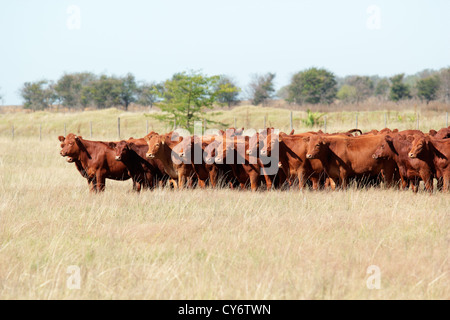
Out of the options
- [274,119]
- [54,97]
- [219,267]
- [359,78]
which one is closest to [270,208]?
[219,267]

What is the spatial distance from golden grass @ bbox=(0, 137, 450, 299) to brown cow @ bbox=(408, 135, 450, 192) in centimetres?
51

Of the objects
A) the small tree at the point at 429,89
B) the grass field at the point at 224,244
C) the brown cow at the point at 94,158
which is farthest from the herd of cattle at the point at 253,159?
the small tree at the point at 429,89

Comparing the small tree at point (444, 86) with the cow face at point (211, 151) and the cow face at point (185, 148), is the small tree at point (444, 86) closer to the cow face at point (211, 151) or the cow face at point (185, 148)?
the cow face at point (211, 151)

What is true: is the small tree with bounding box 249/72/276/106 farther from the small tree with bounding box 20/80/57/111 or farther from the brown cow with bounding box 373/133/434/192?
the brown cow with bounding box 373/133/434/192

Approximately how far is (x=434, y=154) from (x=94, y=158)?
7.13 m

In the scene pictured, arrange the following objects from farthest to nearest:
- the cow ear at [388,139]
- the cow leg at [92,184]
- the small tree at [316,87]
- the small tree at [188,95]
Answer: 1. the small tree at [316,87]
2. the small tree at [188,95]
3. the cow leg at [92,184]
4. the cow ear at [388,139]

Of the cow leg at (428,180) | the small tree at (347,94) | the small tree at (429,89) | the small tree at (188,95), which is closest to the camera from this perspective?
the cow leg at (428,180)

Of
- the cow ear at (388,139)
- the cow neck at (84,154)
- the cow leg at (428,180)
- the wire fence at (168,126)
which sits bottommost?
the wire fence at (168,126)

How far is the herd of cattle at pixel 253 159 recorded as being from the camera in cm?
1174

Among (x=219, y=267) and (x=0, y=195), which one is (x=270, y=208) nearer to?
(x=219, y=267)

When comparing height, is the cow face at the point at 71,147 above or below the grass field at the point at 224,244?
above

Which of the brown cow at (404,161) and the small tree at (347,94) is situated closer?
the brown cow at (404,161)

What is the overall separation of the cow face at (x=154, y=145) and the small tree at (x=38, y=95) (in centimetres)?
7882

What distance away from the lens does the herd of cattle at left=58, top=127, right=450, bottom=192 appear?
11742 mm
